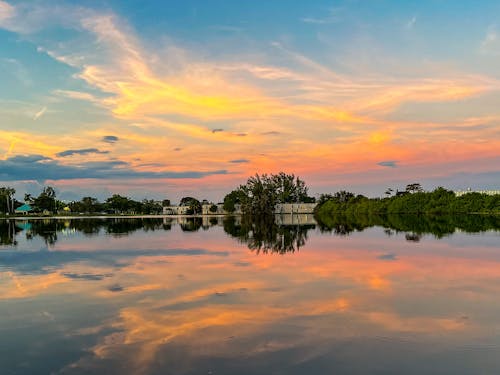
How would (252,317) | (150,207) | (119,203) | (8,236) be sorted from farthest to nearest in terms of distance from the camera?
(150,207), (119,203), (8,236), (252,317)

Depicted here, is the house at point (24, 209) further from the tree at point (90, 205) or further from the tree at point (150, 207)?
the tree at point (150, 207)

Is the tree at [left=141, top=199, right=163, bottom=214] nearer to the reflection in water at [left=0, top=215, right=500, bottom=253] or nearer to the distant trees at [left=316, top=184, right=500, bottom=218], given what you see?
the distant trees at [left=316, top=184, right=500, bottom=218]

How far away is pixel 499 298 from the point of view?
11.9m

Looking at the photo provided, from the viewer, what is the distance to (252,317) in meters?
10.2

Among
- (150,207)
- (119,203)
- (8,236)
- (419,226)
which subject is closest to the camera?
(8,236)

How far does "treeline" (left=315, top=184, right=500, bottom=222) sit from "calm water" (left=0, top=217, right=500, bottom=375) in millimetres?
76517

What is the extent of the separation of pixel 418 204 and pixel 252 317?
344 ft

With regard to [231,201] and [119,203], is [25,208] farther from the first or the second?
[231,201]

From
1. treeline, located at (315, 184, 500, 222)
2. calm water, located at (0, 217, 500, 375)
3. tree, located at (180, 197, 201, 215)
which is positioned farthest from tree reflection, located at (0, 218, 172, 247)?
tree, located at (180, 197, 201, 215)

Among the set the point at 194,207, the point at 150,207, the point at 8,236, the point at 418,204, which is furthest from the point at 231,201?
the point at 8,236

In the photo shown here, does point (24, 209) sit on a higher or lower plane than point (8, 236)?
higher

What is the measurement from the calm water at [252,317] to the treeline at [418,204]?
76.5 m

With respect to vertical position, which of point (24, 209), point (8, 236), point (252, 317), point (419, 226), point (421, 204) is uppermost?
point (24, 209)

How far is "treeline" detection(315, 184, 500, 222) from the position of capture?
319 feet
